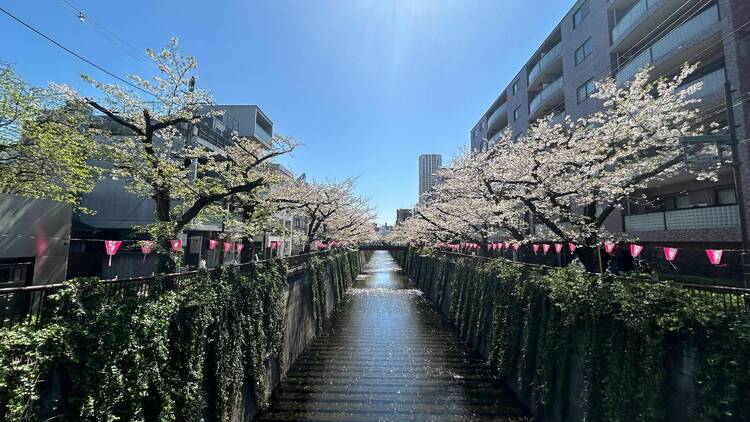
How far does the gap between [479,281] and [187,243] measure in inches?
827

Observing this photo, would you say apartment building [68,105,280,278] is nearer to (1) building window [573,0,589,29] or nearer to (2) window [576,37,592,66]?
(2) window [576,37,592,66]

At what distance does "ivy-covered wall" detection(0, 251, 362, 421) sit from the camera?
3.94 m

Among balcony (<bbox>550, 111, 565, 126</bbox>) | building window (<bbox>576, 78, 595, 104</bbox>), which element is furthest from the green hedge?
building window (<bbox>576, 78, 595, 104</bbox>)

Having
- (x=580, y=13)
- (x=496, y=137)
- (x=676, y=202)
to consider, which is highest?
(x=580, y=13)

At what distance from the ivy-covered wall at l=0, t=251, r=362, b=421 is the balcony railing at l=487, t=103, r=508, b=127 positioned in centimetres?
3563

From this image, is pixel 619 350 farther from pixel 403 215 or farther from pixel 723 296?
pixel 403 215

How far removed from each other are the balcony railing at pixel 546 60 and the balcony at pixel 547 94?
2123mm

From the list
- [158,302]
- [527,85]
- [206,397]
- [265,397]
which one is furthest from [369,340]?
[527,85]

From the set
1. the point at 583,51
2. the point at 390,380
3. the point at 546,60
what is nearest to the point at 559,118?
the point at 583,51

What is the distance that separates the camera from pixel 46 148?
13.6 meters

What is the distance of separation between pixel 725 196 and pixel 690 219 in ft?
7.42

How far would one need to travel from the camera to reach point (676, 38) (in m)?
16.1

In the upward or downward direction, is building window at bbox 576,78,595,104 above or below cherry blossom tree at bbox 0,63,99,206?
above

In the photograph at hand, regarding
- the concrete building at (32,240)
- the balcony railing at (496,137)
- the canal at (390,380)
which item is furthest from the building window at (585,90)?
the concrete building at (32,240)
